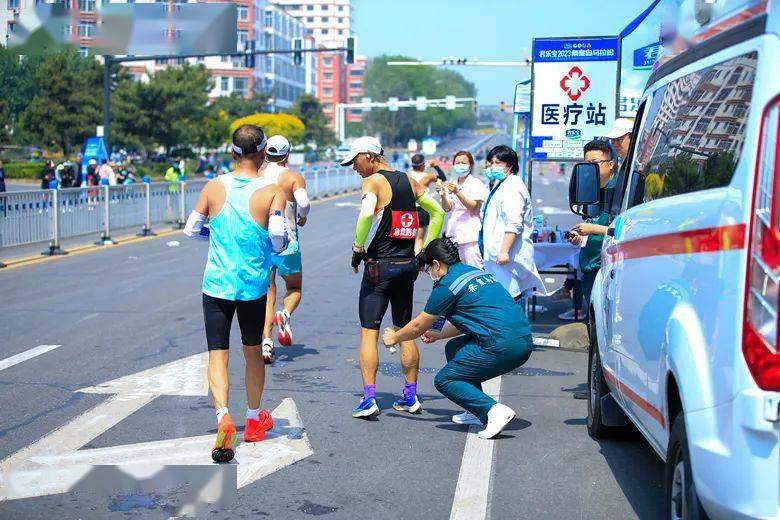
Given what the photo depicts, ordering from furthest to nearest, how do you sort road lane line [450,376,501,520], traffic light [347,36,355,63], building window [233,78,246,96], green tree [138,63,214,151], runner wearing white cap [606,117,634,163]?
building window [233,78,246,96], green tree [138,63,214,151], traffic light [347,36,355,63], runner wearing white cap [606,117,634,163], road lane line [450,376,501,520]

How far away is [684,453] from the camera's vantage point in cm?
429

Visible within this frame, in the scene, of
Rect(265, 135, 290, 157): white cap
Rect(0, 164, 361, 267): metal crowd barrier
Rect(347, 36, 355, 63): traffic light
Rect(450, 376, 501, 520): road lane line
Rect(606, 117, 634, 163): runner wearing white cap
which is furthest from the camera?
Rect(347, 36, 355, 63): traffic light

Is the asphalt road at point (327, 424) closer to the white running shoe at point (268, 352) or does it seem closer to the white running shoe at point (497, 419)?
the white running shoe at point (497, 419)

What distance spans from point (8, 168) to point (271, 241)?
5390 centimetres

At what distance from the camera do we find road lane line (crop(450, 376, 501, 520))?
547 centimetres

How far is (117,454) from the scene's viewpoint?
6.39 meters

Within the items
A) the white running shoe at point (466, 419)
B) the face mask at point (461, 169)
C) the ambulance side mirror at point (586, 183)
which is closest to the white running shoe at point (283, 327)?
the white running shoe at point (466, 419)

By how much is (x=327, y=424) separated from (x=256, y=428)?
0.67 m

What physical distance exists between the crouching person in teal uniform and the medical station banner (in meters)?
6.32

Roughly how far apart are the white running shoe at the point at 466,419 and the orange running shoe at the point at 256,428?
136 cm

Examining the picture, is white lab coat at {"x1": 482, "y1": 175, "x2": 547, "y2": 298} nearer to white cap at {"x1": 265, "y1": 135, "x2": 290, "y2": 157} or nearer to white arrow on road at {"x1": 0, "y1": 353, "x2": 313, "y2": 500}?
white cap at {"x1": 265, "y1": 135, "x2": 290, "y2": 157}

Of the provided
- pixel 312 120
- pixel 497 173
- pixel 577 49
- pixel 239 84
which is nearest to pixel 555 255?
pixel 497 173

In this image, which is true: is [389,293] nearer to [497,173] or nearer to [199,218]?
[199,218]

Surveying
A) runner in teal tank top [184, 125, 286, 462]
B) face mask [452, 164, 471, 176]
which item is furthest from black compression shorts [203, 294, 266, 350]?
face mask [452, 164, 471, 176]
